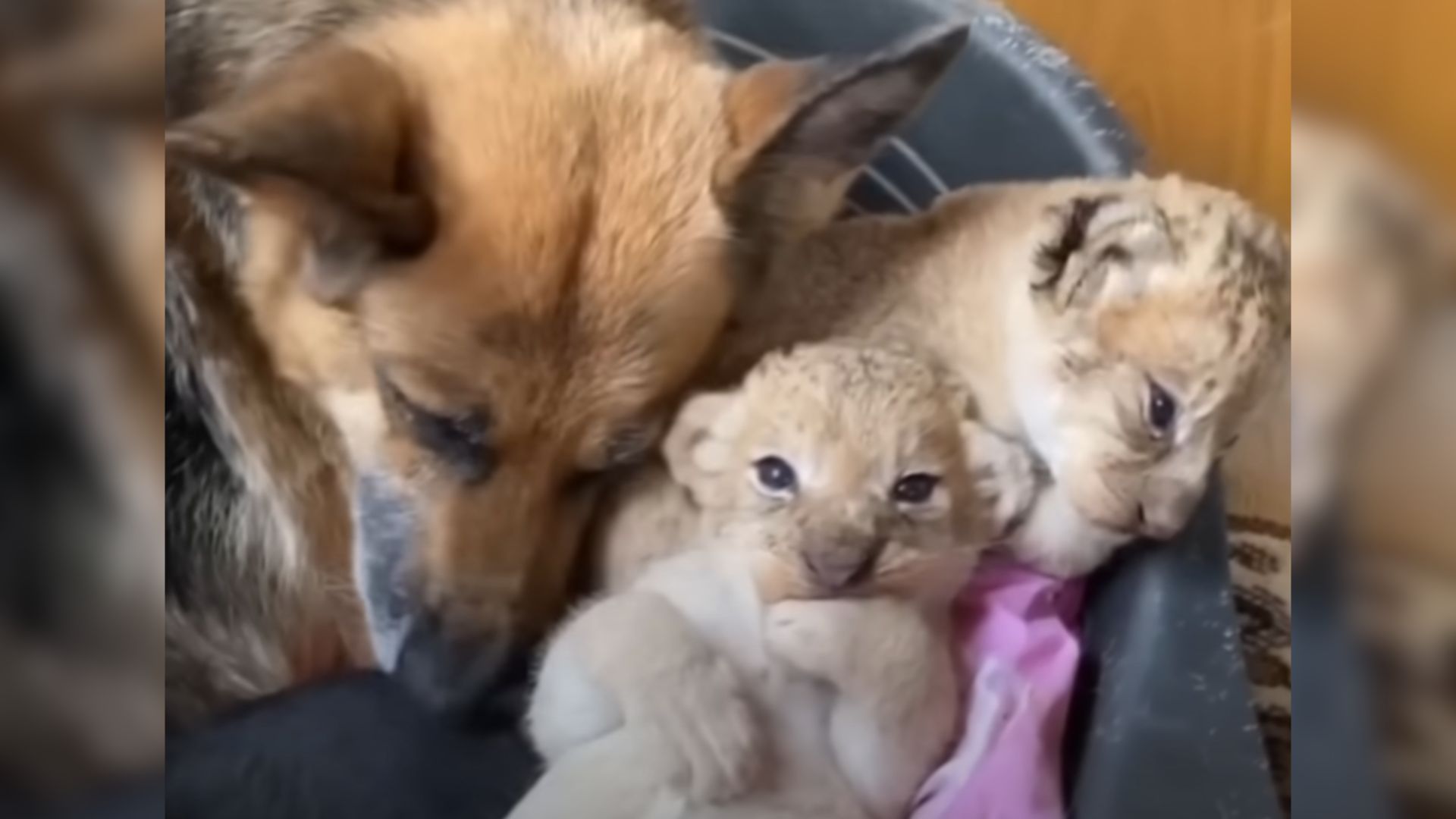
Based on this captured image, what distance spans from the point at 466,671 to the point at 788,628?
0.69 ft

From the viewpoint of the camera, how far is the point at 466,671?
40.2 inches

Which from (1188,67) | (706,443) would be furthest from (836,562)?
(1188,67)

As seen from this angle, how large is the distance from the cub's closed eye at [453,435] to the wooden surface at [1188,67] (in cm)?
60

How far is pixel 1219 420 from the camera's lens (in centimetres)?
99

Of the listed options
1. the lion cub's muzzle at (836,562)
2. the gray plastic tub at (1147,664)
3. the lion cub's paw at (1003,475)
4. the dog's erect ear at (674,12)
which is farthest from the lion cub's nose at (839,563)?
the dog's erect ear at (674,12)

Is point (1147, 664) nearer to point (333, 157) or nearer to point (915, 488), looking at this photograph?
point (915, 488)

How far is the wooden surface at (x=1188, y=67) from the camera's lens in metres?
1.36

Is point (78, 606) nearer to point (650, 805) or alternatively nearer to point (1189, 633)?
point (650, 805)

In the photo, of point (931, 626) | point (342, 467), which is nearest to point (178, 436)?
point (342, 467)

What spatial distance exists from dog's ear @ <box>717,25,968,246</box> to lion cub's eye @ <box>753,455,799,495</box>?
0.15 m

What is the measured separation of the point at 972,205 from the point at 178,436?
577mm

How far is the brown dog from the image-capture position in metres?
0.93

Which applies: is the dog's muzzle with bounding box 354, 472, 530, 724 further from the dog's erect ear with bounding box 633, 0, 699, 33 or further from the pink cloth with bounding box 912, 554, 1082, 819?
the dog's erect ear with bounding box 633, 0, 699, 33

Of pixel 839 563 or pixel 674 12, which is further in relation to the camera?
pixel 674 12
